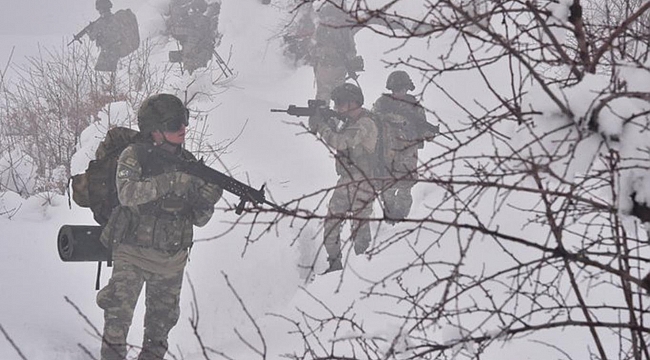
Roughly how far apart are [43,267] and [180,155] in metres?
2.34

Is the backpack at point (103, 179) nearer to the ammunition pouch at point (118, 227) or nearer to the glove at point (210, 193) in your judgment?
the ammunition pouch at point (118, 227)

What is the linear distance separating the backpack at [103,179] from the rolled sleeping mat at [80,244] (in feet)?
0.32

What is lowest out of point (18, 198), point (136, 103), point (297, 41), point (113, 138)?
point (113, 138)

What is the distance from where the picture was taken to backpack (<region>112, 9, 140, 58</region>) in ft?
41.3

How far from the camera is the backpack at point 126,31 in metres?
12.6

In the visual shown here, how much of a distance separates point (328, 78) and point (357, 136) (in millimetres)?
4470

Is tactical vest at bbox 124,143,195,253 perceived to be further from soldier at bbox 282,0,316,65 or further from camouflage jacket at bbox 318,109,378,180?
soldier at bbox 282,0,316,65

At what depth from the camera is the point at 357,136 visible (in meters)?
6.09

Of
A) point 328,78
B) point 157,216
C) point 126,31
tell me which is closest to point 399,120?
point 157,216

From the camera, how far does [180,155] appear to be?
4098mm

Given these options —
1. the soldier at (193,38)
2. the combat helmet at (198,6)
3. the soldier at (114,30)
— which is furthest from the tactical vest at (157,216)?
the combat helmet at (198,6)

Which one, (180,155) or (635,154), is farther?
(180,155)

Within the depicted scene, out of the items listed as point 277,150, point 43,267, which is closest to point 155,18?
point 277,150

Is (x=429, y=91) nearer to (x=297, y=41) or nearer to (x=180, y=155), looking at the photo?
(x=297, y=41)
